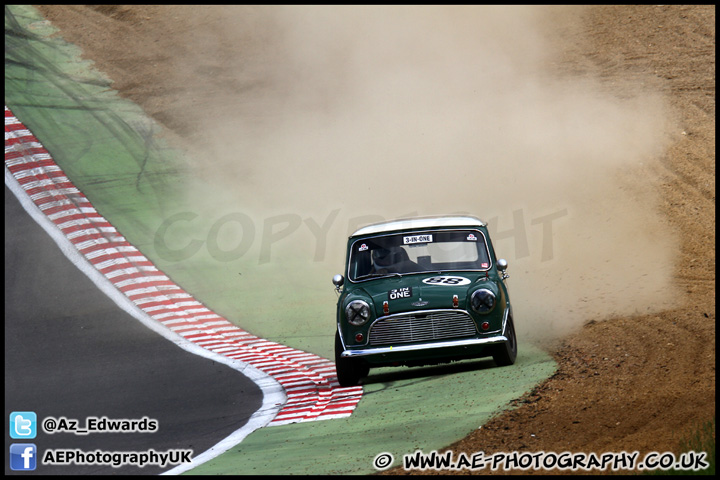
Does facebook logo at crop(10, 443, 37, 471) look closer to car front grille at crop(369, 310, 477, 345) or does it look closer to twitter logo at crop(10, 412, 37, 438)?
twitter logo at crop(10, 412, 37, 438)

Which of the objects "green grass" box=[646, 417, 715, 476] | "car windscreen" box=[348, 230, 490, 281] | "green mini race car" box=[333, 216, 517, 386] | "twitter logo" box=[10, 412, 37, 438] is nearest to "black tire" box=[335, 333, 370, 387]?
"green mini race car" box=[333, 216, 517, 386]

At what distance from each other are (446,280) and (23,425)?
4734mm

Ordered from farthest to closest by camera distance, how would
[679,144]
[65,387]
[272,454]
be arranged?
[679,144], [65,387], [272,454]

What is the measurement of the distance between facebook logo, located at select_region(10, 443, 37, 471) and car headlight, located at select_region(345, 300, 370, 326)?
3508 mm

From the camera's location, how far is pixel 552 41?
30.6 metres

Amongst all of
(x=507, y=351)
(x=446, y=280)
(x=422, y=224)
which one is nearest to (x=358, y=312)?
(x=446, y=280)

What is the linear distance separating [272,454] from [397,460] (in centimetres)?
142

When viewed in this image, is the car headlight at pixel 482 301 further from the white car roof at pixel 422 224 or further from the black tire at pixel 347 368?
the black tire at pixel 347 368

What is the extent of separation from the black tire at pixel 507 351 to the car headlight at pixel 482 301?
1.29ft

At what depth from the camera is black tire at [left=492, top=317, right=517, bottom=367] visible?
10.8 m

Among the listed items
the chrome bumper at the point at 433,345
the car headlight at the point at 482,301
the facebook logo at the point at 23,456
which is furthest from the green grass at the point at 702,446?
the facebook logo at the point at 23,456

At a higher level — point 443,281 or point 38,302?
point 443,281

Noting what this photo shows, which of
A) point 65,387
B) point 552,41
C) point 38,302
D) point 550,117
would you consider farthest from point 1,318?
point 552,41

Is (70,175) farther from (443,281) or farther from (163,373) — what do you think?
(443,281)
